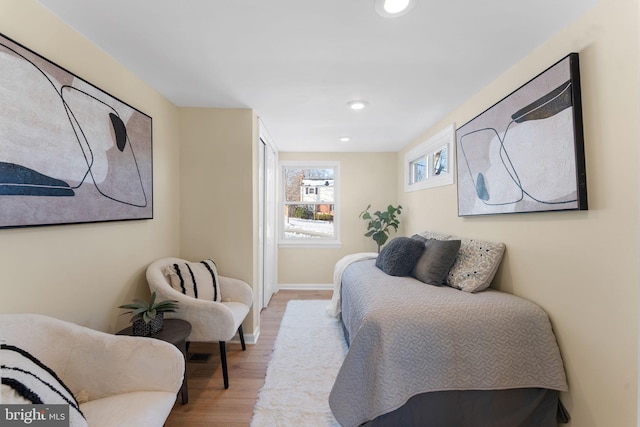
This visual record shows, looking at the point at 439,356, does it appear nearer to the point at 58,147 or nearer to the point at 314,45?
the point at 314,45

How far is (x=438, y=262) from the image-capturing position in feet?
7.25

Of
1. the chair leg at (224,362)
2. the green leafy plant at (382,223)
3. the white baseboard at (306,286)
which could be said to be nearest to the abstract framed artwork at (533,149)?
the green leafy plant at (382,223)

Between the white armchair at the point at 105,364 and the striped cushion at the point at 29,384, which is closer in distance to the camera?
the striped cushion at the point at 29,384

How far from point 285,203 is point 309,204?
401mm

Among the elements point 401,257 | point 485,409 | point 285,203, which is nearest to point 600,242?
point 485,409

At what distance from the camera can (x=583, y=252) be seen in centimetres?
141

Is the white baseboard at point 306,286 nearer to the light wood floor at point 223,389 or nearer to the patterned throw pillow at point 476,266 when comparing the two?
the light wood floor at point 223,389

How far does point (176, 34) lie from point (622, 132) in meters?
2.24

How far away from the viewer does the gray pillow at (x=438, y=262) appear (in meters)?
2.18

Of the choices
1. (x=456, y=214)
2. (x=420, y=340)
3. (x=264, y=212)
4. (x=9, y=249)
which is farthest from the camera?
(x=264, y=212)

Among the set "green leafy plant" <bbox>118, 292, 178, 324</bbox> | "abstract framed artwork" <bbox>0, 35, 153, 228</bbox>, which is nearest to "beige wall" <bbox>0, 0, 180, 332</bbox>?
"abstract framed artwork" <bbox>0, 35, 153, 228</bbox>

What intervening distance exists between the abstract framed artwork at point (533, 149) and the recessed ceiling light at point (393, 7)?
86cm

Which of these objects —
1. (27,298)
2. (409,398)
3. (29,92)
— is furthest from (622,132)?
(27,298)

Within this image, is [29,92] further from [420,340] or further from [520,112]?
[520,112]
